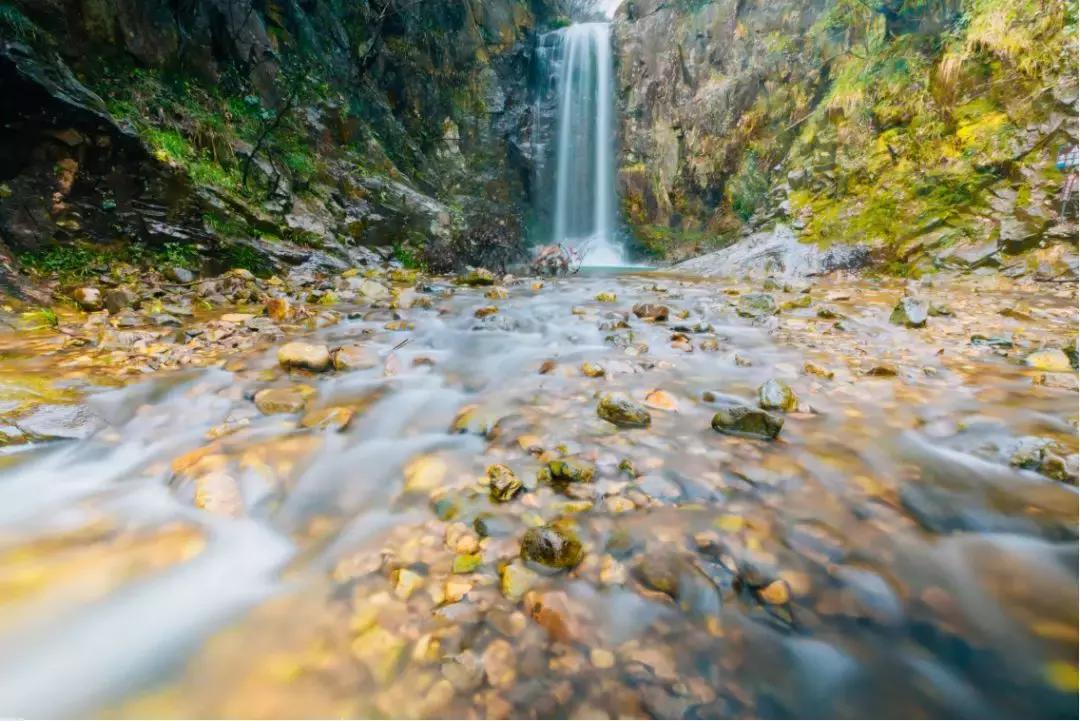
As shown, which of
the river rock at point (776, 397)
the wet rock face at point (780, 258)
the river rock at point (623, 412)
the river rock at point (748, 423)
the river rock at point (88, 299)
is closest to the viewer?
the river rock at point (748, 423)

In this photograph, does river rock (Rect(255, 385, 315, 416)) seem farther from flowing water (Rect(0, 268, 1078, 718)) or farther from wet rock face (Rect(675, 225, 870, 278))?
wet rock face (Rect(675, 225, 870, 278))

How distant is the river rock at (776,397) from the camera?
2.97m

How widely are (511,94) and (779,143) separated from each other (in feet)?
31.3

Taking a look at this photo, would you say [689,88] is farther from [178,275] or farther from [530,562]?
[530,562]

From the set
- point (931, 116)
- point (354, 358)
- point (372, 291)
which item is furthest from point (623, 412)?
point (931, 116)

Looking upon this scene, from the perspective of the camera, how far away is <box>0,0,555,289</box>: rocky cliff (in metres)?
5.55

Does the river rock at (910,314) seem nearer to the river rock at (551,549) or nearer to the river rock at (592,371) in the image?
the river rock at (592,371)

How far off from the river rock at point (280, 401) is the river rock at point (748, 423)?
2477mm

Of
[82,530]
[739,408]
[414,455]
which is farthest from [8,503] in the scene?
[739,408]

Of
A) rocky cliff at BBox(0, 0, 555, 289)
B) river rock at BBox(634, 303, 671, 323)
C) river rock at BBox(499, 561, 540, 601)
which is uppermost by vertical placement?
rocky cliff at BBox(0, 0, 555, 289)

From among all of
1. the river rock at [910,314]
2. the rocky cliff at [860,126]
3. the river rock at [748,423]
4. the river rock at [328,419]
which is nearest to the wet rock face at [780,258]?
the rocky cliff at [860,126]

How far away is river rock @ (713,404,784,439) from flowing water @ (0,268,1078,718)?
0.09m

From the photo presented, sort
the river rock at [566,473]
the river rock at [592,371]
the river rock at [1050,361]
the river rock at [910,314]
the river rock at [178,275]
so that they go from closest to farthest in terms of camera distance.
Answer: the river rock at [566,473]
the river rock at [1050,361]
the river rock at [592,371]
the river rock at [910,314]
the river rock at [178,275]

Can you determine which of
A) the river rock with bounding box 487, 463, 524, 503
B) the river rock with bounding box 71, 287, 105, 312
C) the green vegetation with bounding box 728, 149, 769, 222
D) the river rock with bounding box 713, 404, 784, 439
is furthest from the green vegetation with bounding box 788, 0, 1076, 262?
the river rock with bounding box 71, 287, 105, 312
